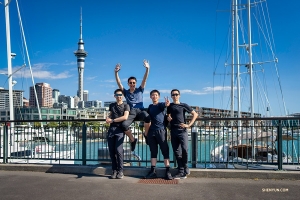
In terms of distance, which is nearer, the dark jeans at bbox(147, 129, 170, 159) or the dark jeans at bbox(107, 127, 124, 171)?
the dark jeans at bbox(147, 129, 170, 159)

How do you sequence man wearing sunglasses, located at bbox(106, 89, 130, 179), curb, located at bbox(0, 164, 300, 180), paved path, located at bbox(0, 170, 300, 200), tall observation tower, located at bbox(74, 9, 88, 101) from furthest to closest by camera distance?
tall observation tower, located at bbox(74, 9, 88, 101) < man wearing sunglasses, located at bbox(106, 89, 130, 179) < curb, located at bbox(0, 164, 300, 180) < paved path, located at bbox(0, 170, 300, 200)

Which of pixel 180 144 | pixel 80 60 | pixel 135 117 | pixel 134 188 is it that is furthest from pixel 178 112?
pixel 80 60

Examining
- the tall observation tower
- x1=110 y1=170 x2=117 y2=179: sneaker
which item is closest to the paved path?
x1=110 y1=170 x2=117 y2=179: sneaker

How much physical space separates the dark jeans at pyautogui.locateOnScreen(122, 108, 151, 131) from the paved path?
1.19m

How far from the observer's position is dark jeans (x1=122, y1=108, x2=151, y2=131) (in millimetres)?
5668

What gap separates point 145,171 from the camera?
19.7ft

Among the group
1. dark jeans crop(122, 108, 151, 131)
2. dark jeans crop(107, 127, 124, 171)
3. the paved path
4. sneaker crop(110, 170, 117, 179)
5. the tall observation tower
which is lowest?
the paved path

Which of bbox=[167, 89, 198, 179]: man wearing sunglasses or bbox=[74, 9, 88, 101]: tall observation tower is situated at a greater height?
bbox=[74, 9, 88, 101]: tall observation tower

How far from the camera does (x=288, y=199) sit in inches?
175

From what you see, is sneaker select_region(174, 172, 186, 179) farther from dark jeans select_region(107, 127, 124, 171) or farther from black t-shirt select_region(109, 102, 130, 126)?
black t-shirt select_region(109, 102, 130, 126)

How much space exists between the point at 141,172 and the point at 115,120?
54.5 inches

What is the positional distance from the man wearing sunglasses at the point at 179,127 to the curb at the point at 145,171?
0.49 metres

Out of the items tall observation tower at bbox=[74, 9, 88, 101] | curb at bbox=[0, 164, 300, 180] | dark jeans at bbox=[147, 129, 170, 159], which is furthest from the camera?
tall observation tower at bbox=[74, 9, 88, 101]

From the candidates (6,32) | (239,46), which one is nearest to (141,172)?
(6,32)
